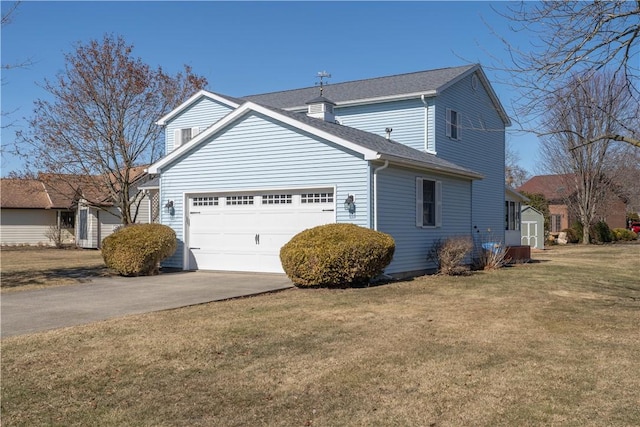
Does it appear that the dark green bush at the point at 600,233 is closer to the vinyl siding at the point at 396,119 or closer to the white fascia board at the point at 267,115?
the vinyl siding at the point at 396,119

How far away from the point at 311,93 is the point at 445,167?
10.0 metres

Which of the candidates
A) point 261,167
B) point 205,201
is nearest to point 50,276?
point 205,201

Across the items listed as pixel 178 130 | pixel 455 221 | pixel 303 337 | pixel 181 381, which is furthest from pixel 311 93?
pixel 181 381

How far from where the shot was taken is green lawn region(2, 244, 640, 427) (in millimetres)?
5102

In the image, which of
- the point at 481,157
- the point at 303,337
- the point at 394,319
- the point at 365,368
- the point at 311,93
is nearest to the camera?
the point at 365,368

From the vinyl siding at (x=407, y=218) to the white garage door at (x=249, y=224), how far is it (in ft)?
4.65

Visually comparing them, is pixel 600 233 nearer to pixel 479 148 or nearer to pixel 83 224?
pixel 479 148

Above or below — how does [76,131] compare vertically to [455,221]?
above

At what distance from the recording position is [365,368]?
6.44 metres

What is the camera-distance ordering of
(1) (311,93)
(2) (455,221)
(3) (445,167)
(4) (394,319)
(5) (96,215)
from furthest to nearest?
1. (5) (96,215)
2. (1) (311,93)
3. (2) (455,221)
4. (3) (445,167)
5. (4) (394,319)

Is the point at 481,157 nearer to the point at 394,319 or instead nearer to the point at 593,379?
the point at 394,319

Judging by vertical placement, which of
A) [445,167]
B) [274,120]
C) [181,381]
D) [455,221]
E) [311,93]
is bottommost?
[181,381]

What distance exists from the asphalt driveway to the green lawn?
79 centimetres

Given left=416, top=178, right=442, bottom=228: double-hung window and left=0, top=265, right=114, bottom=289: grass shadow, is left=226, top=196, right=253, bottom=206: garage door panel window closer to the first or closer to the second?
left=0, top=265, right=114, bottom=289: grass shadow
